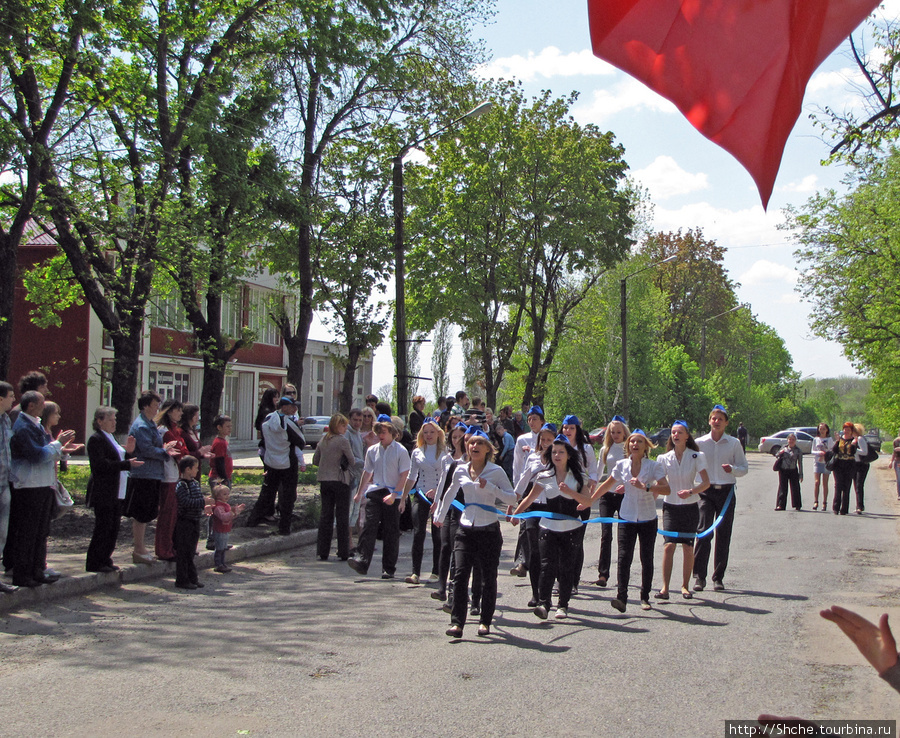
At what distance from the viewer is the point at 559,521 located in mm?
8539

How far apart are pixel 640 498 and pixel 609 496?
1.28 m

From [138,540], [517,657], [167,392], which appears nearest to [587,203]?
[167,392]

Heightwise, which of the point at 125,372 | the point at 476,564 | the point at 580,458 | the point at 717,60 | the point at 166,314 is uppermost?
the point at 166,314

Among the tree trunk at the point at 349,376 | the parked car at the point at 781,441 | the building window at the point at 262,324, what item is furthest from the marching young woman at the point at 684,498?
the parked car at the point at 781,441

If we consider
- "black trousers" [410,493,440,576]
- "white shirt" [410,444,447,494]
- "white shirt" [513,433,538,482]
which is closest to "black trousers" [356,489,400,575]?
"black trousers" [410,493,440,576]

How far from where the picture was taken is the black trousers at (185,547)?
9.61 meters

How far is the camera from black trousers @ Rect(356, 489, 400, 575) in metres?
10.5

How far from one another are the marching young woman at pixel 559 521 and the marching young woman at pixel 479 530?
51cm

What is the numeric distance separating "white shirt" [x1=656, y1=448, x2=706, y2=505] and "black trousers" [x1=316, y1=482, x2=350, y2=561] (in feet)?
13.7

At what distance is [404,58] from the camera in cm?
2416

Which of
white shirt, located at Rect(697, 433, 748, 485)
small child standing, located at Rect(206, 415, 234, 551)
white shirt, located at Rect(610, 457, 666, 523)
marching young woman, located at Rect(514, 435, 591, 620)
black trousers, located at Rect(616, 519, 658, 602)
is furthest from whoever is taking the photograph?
small child standing, located at Rect(206, 415, 234, 551)

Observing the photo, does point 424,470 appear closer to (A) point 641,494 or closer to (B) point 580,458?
(B) point 580,458

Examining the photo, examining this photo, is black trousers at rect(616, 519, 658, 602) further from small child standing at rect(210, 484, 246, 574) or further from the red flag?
the red flag

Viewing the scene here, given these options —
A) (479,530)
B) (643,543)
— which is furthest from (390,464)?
(643,543)
